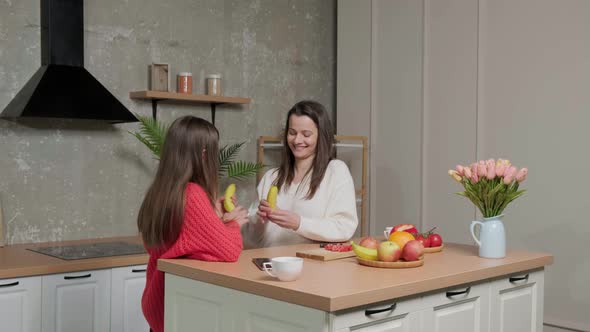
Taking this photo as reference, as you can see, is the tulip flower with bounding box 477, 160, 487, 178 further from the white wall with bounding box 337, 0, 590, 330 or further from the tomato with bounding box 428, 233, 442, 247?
the white wall with bounding box 337, 0, 590, 330

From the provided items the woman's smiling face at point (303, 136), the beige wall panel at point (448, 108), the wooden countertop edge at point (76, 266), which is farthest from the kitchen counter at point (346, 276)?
the beige wall panel at point (448, 108)

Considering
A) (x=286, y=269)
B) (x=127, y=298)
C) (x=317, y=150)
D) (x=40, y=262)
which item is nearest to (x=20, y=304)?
(x=40, y=262)

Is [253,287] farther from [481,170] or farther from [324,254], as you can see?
[481,170]

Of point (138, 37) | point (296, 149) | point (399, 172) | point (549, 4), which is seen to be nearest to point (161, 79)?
point (138, 37)

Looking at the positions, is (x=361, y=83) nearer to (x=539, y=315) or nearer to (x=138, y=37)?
(x=138, y=37)

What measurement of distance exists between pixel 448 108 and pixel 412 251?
2285mm

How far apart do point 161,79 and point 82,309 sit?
60.3 inches

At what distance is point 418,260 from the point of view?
7.54ft

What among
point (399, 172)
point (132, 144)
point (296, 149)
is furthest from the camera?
point (399, 172)

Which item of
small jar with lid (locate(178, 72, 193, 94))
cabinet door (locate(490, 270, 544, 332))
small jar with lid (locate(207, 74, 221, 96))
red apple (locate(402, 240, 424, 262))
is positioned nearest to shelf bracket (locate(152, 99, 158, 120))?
small jar with lid (locate(178, 72, 193, 94))

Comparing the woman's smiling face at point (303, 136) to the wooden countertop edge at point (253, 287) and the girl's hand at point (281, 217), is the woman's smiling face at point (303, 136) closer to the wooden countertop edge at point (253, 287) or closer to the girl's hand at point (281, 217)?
the girl's hand at point (281, 217)

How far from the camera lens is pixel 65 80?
139 inches

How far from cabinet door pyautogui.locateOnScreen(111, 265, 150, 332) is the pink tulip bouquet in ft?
5.57

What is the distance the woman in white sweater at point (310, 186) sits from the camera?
3008 millimetres
